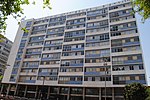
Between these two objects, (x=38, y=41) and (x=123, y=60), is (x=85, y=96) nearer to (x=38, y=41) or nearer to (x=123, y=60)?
(x=123, y=60)

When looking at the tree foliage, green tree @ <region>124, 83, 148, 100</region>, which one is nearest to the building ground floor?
green tree @ <region>124, 83, 148, 100</region>

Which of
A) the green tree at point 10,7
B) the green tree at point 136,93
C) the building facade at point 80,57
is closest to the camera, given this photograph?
the green tree at point 10,7

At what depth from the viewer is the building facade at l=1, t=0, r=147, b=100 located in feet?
138

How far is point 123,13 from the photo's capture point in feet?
162

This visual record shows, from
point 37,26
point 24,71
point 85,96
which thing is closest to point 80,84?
point 85,96

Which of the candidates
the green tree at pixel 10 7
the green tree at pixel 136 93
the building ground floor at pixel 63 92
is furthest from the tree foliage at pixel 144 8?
the building ground floor at pixel 63 92

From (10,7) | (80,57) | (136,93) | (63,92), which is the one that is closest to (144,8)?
(10,7)

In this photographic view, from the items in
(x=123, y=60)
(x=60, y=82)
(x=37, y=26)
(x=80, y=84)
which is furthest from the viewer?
(x=37, y=26)

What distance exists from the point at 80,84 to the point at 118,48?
16.2 m

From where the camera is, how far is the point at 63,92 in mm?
49312

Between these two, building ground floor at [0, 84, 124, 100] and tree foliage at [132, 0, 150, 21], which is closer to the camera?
tree foliage at [132, 0, 150, 21]

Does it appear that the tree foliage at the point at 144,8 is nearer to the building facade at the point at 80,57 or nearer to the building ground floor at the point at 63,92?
the building facade at the point at 80,57

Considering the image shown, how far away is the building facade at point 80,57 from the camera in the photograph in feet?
138

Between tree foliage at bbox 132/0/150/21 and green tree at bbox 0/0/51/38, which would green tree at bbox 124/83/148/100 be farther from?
green tree at bbox 0/0/51/38
